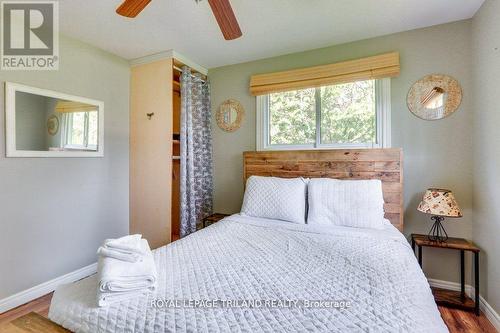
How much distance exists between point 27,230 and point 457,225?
3.79 m

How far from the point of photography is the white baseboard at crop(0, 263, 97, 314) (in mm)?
1955

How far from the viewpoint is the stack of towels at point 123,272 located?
93cm

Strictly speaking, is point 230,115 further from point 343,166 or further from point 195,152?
point 343,166

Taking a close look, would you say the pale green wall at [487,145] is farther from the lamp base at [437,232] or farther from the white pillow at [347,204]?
the white pillow at [347,204]

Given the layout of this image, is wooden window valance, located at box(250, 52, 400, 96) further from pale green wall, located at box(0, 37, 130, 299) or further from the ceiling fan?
pale green wall, located at box(0, 37, 130, 299)

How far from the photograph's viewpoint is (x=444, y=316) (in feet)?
6.08

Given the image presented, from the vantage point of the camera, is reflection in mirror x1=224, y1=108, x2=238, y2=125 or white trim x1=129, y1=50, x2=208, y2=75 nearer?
white trim x1=129, y1=50, x2=208, y2=75

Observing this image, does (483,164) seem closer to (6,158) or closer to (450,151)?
(450,151)

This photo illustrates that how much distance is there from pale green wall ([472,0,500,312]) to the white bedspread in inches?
32.8

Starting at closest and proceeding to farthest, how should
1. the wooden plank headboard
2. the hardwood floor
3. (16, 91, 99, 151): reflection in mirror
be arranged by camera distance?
the hardwood floor, (16, 91, 99, 151): reflection in mirror, the wooden plank headboard

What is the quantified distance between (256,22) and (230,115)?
45.8 inches

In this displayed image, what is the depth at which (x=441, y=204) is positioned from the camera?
1896 millimetres
